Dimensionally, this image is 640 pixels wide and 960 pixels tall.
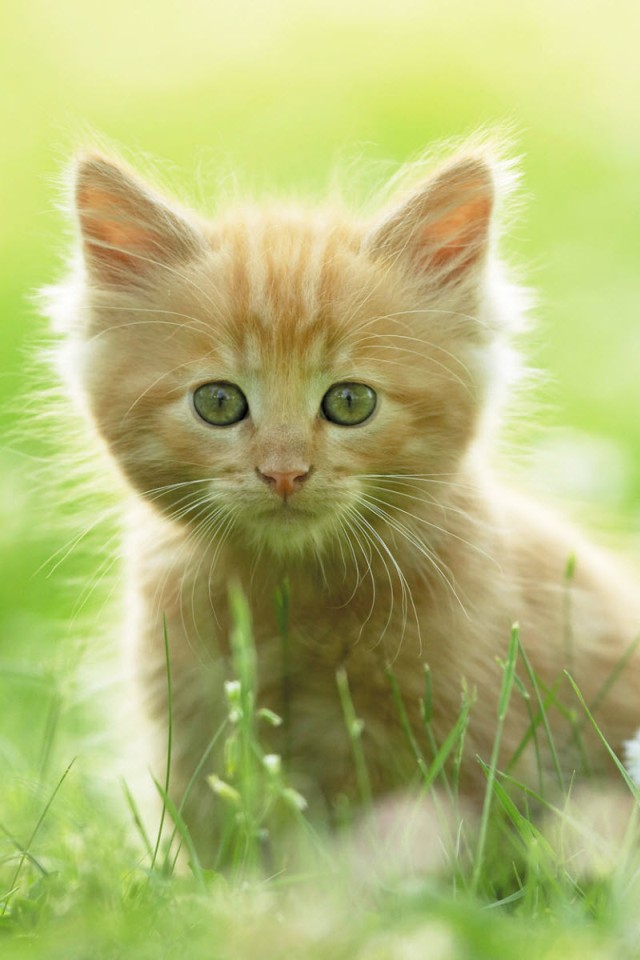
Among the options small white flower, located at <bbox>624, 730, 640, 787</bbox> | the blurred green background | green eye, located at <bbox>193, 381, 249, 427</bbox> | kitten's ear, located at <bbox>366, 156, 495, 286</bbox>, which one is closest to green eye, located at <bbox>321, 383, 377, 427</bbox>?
green eye, located at <bbox>193, 381, 249, 427</bbox>

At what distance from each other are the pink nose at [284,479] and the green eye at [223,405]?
5.0 inches

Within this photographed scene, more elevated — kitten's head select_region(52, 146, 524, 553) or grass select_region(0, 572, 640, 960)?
kitten's head select_region(52, 146, 524, 553)

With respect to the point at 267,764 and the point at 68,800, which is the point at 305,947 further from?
the point at 68,800

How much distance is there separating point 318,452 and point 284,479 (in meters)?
0.09

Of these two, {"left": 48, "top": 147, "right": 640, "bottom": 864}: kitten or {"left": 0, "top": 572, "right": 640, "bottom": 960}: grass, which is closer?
{"left": 0, "top": 572, "right": 640, "bottom": 960}: grass

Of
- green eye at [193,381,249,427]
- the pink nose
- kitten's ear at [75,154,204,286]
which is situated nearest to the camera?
the pink nose

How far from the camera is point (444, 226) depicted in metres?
2.34

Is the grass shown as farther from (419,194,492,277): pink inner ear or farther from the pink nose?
(419,194,492,277): pink inner ear

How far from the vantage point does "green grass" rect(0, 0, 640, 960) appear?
161cm

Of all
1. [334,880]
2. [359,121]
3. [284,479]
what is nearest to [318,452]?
[284,479]

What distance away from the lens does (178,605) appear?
236 centimetres

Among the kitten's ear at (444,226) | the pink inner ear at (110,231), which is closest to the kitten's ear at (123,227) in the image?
the pink inner ear at (110,231)

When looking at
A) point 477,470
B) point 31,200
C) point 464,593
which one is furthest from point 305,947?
point 31,200

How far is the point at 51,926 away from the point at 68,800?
935mm
